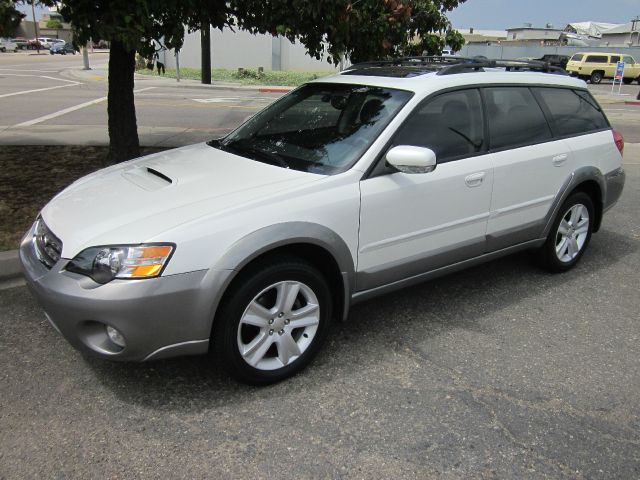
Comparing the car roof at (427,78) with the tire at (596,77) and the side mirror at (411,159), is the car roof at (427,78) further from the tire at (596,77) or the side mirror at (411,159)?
the tire at (596,77)

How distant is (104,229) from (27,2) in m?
2.95

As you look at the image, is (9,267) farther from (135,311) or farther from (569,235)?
(569,235)

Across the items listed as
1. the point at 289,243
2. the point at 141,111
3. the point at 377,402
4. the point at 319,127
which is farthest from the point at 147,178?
the point at 141,111

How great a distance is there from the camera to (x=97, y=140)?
31.3ft

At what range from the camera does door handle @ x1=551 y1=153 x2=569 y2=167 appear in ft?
14.1

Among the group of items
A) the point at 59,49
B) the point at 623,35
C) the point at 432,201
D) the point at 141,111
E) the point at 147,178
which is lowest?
the point at 141,111

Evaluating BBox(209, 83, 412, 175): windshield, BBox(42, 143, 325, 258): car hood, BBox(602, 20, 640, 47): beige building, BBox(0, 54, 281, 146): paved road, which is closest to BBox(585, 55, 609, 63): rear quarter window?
BBox(0, 54, 281, 146): paved road

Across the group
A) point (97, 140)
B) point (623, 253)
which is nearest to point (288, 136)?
point (623, 253)

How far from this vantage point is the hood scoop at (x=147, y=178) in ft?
10.6

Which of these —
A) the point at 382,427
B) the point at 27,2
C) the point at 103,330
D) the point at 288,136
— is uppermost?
the point at 27,2

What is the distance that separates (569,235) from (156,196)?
3.36 m

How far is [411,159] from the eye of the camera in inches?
124

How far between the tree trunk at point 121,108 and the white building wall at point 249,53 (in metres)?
30.4

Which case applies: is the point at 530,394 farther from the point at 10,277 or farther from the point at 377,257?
the point at 10,277
